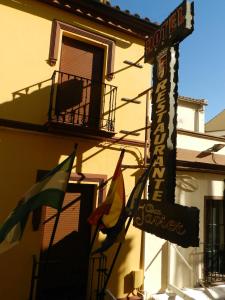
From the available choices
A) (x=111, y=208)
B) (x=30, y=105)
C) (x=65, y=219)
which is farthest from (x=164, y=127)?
(x=65, y=219)

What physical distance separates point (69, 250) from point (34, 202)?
138 inches

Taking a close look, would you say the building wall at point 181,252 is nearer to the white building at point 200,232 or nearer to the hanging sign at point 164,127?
the white building at point 200,232

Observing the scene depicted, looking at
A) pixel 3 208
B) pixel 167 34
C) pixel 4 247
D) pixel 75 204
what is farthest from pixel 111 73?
pixel 4 247

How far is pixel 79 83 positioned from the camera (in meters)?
7.21

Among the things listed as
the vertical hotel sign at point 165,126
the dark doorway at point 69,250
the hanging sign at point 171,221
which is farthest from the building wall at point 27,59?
the hanging sign at point 171,221

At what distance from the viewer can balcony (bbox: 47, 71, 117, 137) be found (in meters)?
6.86

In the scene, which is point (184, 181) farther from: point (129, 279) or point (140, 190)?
point (140, 190)

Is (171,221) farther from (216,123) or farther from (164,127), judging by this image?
(216,123)

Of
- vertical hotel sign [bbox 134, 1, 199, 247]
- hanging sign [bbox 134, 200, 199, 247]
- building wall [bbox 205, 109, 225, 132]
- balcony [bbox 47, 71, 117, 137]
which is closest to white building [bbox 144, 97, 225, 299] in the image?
hanging sign [bbox 134, 200, 199, 247]

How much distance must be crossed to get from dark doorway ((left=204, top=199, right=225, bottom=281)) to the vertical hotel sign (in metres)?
3.71

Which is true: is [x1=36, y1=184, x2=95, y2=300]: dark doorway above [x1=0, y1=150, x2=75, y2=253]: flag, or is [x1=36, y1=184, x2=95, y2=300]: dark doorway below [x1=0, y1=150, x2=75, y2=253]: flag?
below

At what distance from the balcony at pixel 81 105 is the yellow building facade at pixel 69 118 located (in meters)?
0.03

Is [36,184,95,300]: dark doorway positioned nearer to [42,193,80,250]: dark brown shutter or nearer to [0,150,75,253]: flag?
[42,193,80,250]: dark brown shutter

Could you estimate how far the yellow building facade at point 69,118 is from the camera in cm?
652
